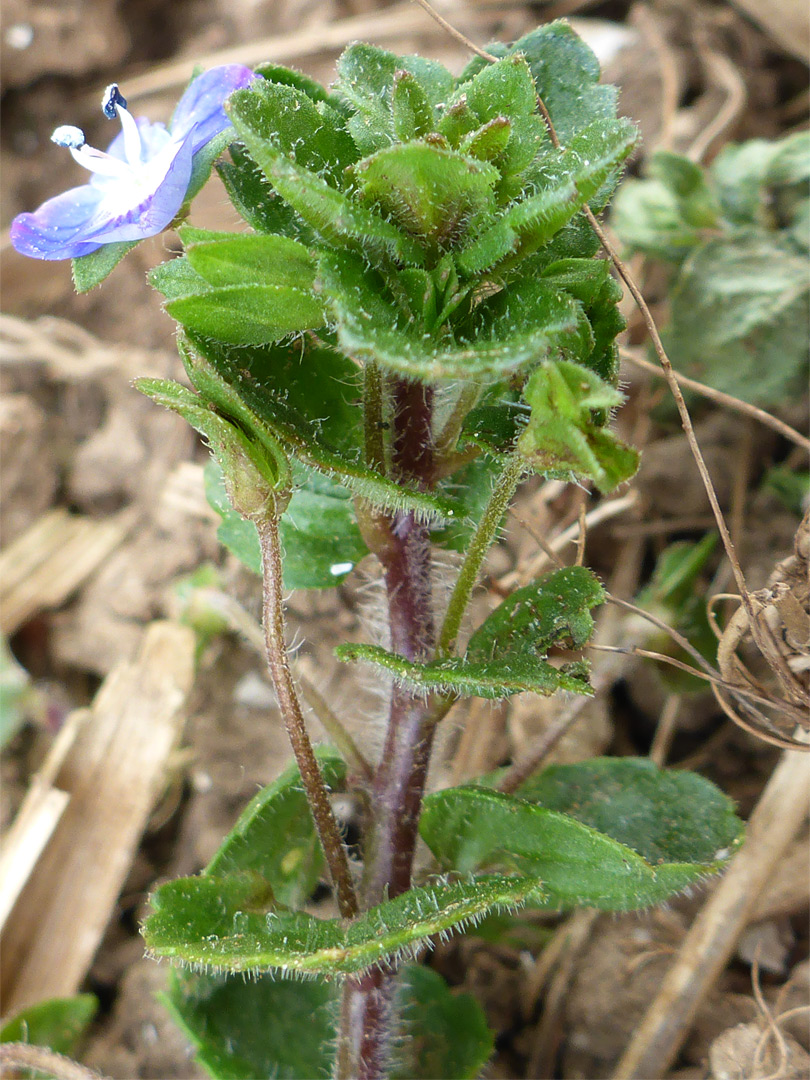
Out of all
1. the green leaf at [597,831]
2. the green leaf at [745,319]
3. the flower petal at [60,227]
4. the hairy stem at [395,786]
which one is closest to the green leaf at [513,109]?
the hairy stem at [395,786]

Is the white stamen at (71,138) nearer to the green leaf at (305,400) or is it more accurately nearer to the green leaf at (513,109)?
the green leaf at (305,400)

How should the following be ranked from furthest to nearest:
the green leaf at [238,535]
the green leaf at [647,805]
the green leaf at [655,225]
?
the green leaf at [655,225] < the green leaf at [238,535] < the green leaf at [647,805]

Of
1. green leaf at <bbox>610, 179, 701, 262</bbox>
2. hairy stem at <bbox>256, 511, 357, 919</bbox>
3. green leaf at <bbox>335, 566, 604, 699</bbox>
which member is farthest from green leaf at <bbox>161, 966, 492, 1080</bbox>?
green leaf at <bbox>610, 179, 701, 262</bbox>

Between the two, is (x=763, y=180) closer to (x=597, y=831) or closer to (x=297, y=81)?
(x=297, y=81)

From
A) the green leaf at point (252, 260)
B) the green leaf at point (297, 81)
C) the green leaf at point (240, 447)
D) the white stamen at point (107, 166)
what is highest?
the green leaf at point (297, 81)

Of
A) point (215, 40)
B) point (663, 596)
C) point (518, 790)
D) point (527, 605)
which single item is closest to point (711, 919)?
point (518, 790)

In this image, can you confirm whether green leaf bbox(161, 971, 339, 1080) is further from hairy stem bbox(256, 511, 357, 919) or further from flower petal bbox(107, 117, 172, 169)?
flower petal bbox(107, 117, 172, 169)

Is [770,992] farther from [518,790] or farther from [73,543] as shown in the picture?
[73,543]
